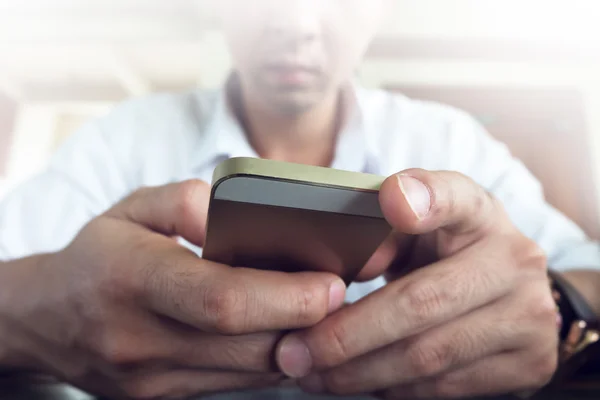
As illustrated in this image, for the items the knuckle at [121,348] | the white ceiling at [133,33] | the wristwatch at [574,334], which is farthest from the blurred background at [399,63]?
the knuckle at [121,348]

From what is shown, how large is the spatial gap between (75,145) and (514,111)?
551 millimetres

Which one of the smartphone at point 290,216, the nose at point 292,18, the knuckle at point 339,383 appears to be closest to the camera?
the smartphone at point 290,216

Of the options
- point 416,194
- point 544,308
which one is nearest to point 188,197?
point 416,194

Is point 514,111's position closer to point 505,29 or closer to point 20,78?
point 505,29

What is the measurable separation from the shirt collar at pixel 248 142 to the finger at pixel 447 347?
274 millimetres

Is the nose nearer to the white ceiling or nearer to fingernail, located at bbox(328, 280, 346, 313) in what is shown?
the white ceiling

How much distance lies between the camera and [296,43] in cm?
40

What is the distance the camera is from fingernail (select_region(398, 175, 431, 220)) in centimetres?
14

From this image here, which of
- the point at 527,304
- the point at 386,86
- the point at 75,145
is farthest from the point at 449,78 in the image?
the point at 75,145

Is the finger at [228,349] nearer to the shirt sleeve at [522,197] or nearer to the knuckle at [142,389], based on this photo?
the knuckle at [142,389]

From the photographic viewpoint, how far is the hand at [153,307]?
0.18 meters

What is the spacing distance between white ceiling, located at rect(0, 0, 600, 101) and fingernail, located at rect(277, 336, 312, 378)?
1.26 ft

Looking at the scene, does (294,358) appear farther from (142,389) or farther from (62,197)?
(62,197)

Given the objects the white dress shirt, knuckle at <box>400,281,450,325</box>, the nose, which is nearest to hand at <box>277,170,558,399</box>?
knuckle at <box>400,281,450,325</box>
